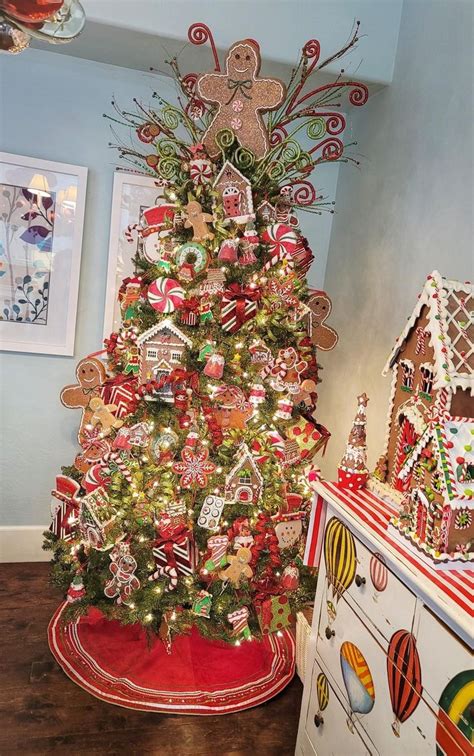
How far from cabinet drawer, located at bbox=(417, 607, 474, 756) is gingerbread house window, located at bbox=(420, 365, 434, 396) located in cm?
57

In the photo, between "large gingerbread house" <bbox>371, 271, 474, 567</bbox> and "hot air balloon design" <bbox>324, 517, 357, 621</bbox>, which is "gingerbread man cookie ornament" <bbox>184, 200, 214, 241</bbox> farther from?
"hot air balloon design" <bbox>324, 517, 357, 621</bbox>

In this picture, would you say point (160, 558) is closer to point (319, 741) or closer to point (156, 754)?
point (156, 754)

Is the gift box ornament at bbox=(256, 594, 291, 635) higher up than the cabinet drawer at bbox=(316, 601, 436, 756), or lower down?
lower down

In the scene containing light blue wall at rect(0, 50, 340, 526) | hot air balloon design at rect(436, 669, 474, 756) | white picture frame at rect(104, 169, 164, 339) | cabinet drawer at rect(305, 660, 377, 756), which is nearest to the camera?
hot air balloon design at rect(436, 669, 474, 756)

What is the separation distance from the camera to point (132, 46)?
2.39 metres

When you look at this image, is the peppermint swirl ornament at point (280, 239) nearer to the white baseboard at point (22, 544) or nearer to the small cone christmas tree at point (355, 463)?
the small cone christmas tree at point (355, 463)

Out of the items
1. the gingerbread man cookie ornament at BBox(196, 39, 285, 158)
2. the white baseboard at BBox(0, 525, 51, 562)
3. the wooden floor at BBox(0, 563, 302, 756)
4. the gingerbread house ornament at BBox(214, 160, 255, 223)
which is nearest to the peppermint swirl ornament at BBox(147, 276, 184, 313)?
the gingerbread house ornament at BBox(214, 160, 255, 223)

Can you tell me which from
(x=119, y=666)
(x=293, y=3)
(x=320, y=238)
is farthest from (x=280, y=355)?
(x=293, y=3)

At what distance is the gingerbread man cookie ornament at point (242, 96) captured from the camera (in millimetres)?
1913

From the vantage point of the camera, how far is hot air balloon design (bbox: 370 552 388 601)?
129 cm

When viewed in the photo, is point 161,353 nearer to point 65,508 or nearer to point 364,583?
point 65,508

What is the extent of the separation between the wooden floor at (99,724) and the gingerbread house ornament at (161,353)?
1.15 meters

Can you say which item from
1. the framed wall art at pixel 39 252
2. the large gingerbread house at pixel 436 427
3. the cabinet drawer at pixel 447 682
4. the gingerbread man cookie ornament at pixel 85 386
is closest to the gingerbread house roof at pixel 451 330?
the large gingerbread house at pixel 436 427

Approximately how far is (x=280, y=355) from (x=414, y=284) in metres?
0.66
